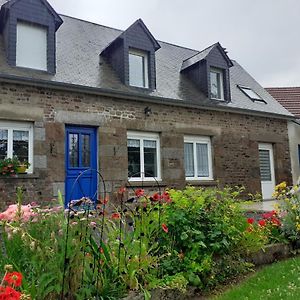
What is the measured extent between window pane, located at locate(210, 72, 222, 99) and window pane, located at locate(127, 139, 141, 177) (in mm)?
4103

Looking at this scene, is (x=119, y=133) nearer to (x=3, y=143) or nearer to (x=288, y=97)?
(x=3, y=143)

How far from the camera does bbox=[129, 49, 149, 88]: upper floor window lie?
11.7 m

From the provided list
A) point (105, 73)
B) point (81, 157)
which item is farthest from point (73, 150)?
point (105, 73)

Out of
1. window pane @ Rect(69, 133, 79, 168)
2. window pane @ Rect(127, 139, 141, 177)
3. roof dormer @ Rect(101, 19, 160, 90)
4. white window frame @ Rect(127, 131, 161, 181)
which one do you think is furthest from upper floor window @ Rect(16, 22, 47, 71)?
window pane @ Rect(127, 139, 141, 177)

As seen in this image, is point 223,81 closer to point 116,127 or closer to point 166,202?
point 116,127

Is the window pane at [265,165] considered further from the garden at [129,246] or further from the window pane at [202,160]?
the garden at [129,246]

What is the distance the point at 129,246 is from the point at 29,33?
8182 millimetres

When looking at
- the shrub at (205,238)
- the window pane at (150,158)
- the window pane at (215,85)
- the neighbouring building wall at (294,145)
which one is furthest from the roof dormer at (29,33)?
the neighbouring building wall at (294,145)

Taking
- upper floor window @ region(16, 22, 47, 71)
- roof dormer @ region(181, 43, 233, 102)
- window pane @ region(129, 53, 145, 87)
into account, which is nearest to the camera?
upper floor window @ region(16, 22, 47, 71)

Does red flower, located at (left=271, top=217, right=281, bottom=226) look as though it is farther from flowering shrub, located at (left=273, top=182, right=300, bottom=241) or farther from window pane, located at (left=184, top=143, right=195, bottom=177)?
window pane, located at (left=184, top=143, right=195, bottom=177)

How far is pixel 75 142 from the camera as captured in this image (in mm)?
9992

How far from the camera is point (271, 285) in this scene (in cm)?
423

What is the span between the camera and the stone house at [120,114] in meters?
9.17

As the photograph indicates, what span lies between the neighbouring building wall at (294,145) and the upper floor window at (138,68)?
23.4 feet
